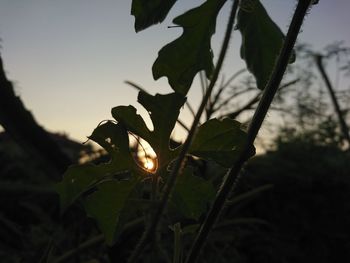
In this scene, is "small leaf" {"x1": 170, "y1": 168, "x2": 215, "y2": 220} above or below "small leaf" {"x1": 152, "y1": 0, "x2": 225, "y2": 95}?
below

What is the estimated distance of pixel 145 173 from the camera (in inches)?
15.3

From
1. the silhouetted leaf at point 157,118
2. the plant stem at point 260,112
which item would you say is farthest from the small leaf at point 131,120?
the plant stem at point 260,112

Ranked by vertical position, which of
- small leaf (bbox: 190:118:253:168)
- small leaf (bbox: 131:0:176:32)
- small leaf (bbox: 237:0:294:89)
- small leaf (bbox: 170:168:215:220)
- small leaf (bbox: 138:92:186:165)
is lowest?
small leaf (bbox: 170:168:215:220)

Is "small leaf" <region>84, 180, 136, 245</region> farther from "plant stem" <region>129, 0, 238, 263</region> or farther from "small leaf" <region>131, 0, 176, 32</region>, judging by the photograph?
"small leaf" <region>131, 0, 176, 32</region>

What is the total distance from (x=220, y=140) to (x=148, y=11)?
0.14 metres

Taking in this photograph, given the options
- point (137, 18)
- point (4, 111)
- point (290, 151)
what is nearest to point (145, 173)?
point (137, 18)

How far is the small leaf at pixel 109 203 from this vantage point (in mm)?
373

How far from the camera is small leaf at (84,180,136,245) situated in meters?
0.37

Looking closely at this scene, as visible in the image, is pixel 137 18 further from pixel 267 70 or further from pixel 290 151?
pixel 290 151

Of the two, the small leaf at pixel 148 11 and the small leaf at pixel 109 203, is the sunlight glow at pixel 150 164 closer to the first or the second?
the small leaf at pixel 109 203

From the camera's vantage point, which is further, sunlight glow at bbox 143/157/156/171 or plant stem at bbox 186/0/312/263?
sunlight glow at bbox 143/157/156/171

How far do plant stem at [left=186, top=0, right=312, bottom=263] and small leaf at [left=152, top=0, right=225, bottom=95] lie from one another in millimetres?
81

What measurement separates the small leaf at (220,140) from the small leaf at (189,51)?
4 cm

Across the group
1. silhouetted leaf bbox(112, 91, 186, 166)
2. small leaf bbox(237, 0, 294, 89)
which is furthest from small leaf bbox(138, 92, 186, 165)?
small leaf bbox(237, 0, 294, 89)
